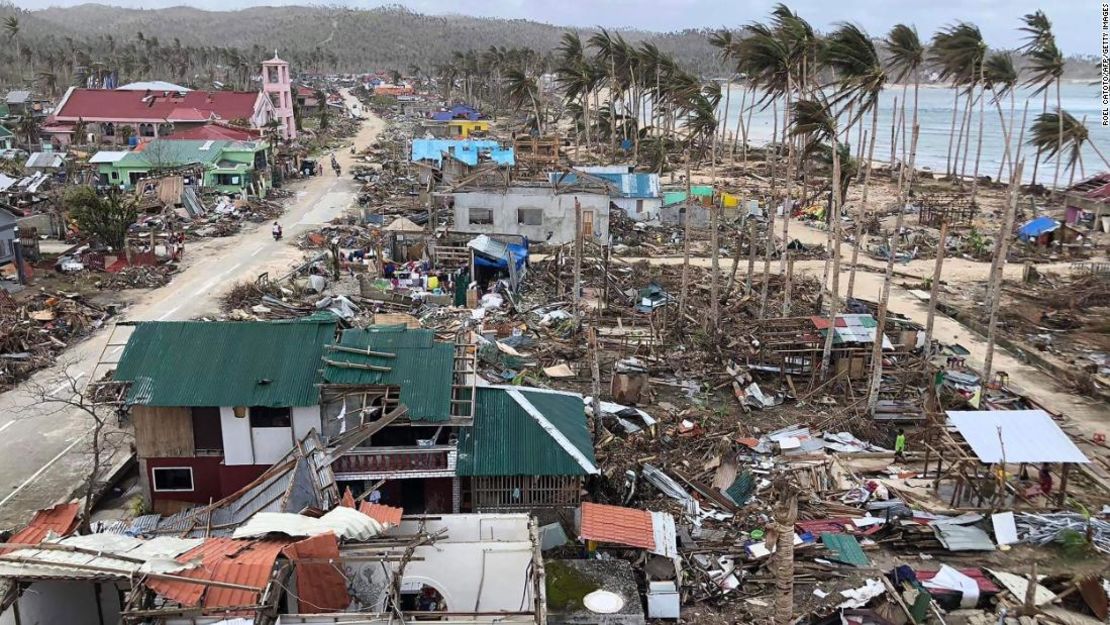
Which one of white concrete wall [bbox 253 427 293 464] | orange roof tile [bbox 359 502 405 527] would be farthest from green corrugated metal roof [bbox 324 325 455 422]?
orange roof tile [bbox 359 502 405 527]

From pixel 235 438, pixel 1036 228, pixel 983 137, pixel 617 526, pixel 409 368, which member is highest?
pixel 983 137

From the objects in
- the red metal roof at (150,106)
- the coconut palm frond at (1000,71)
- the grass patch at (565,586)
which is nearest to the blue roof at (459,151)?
the red metal roof at (150,106)

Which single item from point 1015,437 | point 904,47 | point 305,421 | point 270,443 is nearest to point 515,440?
point 305,421

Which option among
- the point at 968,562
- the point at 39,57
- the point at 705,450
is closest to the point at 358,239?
the point at 705,450

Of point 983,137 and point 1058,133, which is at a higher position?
point 1058,133

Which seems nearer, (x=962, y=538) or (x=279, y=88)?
(x=962, y=538)

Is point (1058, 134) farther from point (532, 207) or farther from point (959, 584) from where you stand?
point (959, 584)
